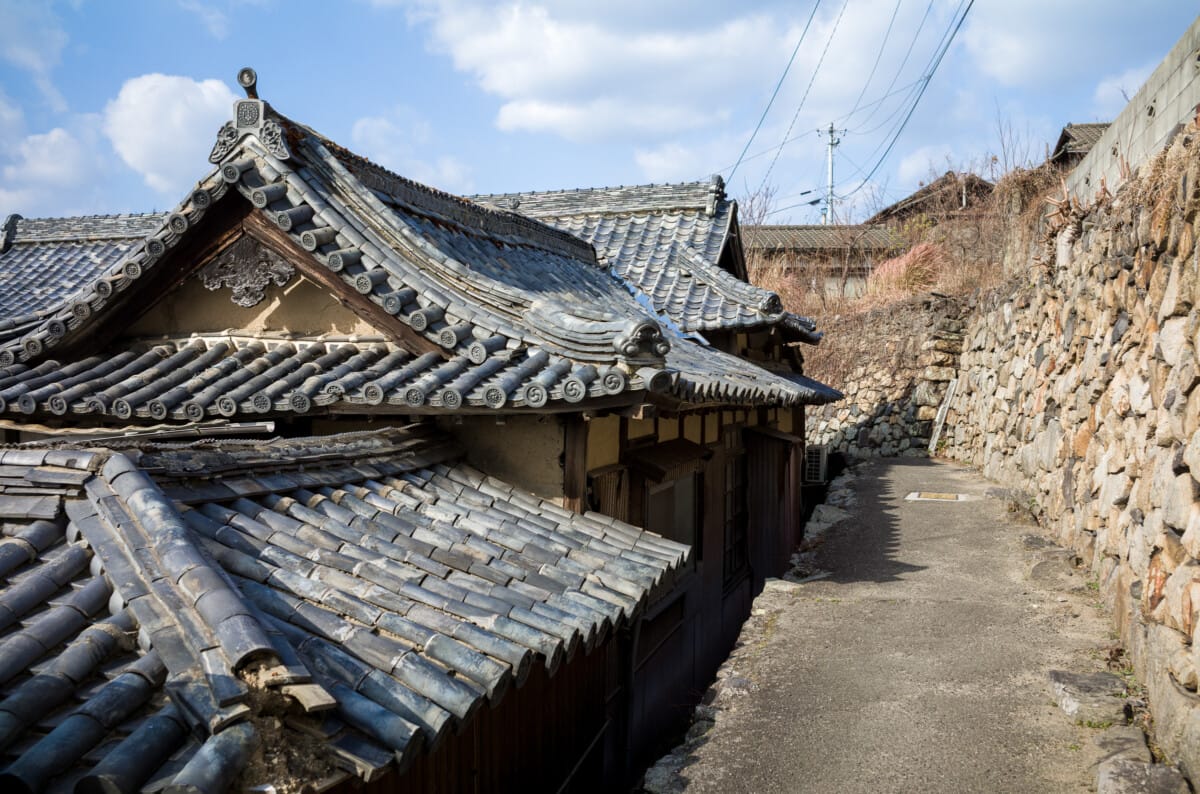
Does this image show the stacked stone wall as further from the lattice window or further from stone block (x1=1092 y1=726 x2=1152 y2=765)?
the lattice window

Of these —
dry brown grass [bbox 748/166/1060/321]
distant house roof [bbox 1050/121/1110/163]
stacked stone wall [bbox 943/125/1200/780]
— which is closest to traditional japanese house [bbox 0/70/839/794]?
stacked stone wall [bbox 943/125/1200/780]

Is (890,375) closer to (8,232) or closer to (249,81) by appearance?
(249,81)

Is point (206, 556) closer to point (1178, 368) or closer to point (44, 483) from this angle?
point (44, 483)

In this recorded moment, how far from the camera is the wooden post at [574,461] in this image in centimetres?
640

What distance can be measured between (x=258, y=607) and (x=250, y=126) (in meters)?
5.75

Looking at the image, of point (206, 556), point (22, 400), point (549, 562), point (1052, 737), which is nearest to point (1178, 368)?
point (1052, 737)

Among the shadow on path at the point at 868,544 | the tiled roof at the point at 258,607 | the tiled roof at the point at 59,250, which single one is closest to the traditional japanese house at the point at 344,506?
the tiled roof at the point at 258,607

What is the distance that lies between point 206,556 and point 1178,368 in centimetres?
687

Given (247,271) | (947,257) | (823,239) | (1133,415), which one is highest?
(823,239)

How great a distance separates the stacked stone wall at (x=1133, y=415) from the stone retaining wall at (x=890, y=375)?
8.89 m

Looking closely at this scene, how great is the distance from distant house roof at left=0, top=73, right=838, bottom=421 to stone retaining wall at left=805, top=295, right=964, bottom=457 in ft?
57.1

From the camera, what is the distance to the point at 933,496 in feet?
53.4

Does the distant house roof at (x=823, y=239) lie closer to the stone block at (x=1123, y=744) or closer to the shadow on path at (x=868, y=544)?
the shadow on path at (x=868, y=544)

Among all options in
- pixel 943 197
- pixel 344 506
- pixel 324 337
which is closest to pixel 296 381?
pixel 324 337
